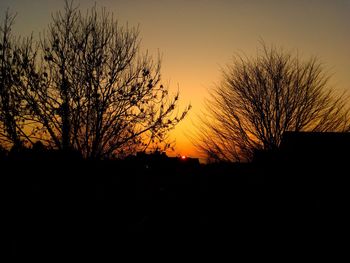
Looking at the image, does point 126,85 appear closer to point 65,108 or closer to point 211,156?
point 65,108

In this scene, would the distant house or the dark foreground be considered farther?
the distant house

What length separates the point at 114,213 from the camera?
9.86 meters

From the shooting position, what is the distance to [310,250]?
6.31 metres

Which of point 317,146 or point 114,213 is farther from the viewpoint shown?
point 317,146

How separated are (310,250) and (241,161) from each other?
15.6 m

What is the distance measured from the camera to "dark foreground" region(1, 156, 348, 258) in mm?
6546

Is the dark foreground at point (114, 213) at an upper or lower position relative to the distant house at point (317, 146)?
lower

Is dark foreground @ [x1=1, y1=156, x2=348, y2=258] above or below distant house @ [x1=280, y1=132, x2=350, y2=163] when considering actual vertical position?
below

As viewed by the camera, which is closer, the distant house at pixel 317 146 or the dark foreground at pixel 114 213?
the dark foreground at pixel 114 213

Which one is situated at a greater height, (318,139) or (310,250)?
(318,139)

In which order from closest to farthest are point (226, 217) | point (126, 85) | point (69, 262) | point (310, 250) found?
1. point (69, 262)
2. point (310, 250)
3. point (226, 217)
4. point (126, 85)

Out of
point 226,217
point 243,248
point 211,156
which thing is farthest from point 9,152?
point 211,156

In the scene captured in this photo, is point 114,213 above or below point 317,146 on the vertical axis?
below

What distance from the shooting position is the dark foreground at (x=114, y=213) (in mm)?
6546
